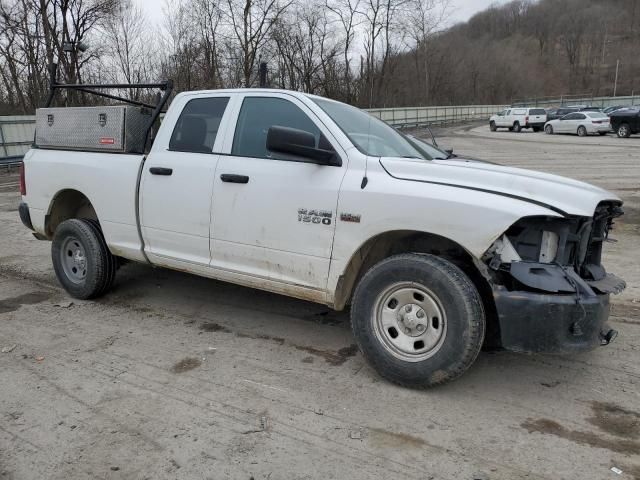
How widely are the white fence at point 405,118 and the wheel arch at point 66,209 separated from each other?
11.5ft

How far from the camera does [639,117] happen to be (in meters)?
28.1

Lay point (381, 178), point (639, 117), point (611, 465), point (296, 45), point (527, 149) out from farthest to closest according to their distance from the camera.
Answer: point (296, 45) → point (639, 117) → point (527, 149) → point (381, 178) → point (611, 465)

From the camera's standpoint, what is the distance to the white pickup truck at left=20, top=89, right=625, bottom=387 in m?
3.22

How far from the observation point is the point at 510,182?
3.38 metres

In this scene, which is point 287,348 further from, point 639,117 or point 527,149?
point 639,117

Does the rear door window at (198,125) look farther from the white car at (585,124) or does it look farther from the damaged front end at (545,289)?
the white car at (585,124)

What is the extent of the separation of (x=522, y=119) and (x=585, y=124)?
6.97 meters

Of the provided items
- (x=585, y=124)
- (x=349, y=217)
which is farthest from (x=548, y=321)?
(x=585, y=124)

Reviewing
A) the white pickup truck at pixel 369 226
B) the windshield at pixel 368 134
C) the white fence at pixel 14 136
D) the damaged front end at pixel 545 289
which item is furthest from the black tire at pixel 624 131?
the damaged front end at pixel 545 289

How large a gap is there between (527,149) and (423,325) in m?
22.0

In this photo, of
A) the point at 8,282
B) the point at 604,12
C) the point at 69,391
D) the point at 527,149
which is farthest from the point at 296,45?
the point at 604,12

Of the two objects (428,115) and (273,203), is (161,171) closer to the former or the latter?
(273,203)

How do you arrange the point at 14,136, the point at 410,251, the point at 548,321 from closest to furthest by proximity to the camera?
the point at 548,321 < the point at 410,251 < the point at 14,136

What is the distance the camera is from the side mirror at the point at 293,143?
3.57 meters
